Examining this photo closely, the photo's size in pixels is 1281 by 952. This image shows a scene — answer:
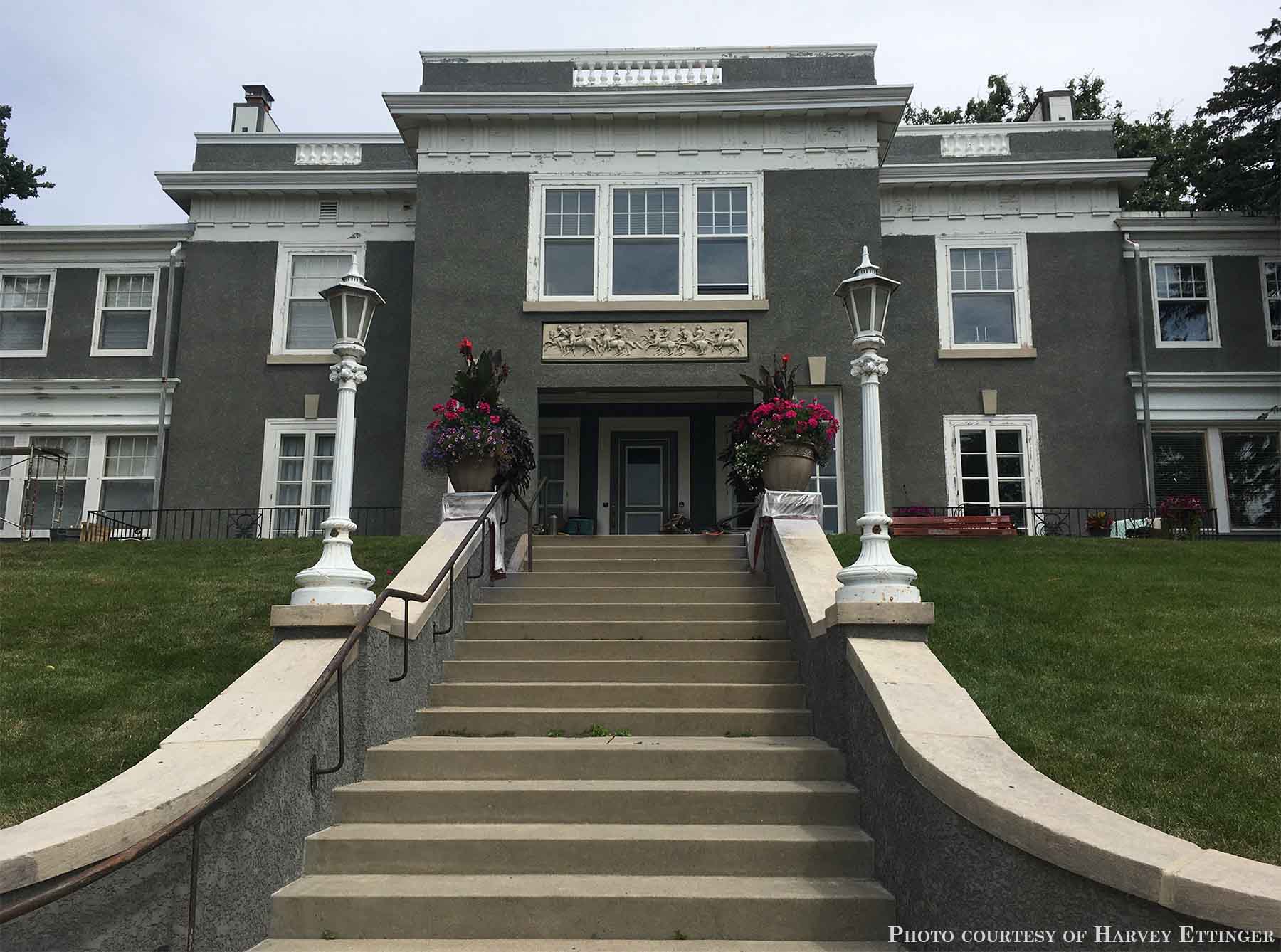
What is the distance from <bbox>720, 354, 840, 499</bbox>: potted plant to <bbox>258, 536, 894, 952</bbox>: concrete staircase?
259 cm

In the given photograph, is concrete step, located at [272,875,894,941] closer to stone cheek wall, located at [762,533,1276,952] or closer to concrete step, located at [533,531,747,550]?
stone cheek wall, located at [762,533,1276,952]

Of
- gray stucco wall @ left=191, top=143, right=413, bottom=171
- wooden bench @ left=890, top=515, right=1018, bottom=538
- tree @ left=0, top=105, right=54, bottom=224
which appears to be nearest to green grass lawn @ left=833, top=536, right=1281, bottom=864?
wooden bench @ left=890, top=515, right=1018, bottom=538

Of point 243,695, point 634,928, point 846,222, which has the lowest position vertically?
point 634,928

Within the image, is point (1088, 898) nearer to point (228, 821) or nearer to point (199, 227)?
point (228, 821)

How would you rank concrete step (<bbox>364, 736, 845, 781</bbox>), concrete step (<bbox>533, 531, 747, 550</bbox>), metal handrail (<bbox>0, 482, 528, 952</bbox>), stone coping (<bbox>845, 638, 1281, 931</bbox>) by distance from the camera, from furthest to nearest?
concrete step (<bbox>533, 531, 747, 550</bbox>) < concrete step (<bbox>364, 736, 845, 781</bbox>) < metal handrail (<bbox>0, 482, 528, 952</bbox>) < stone coping (<bbox>845, 638, 1281, 931</bbox>)

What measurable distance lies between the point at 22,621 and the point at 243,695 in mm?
5306

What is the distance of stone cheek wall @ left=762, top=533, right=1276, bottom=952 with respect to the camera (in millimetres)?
3620

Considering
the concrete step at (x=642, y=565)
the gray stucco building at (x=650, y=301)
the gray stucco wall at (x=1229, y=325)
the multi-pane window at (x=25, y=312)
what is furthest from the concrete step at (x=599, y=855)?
the multi-pane window at (x=25, y=312)

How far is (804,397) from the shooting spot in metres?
15.3

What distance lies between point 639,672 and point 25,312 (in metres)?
15.8

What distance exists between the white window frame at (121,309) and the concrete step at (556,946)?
50.7 ft

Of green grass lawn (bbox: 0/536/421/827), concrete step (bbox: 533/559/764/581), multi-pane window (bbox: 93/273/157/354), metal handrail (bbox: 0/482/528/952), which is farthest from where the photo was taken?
multi-pane window (bbox: 93/273/157/354)

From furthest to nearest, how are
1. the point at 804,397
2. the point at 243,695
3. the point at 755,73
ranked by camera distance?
the point at 755,73 < the point at 804,397 < the point at 243,695

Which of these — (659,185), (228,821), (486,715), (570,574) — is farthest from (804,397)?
(228,821)
